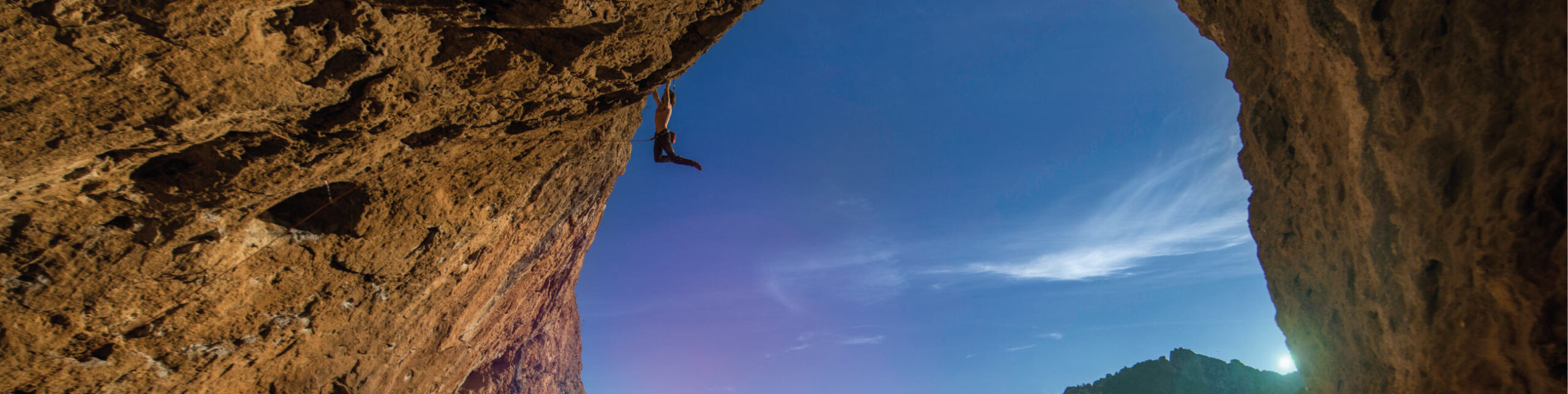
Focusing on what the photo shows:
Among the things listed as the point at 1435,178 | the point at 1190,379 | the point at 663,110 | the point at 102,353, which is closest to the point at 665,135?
the point at 663,110

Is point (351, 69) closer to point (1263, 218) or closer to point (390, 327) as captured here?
point (390, 327)

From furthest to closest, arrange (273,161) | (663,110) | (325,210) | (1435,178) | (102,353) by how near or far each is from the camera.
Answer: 1. (663,110)
2. (325,210)
3. (102,353)
4. (273,161)
5. (1435,178)

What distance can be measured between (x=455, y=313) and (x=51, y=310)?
4.77m

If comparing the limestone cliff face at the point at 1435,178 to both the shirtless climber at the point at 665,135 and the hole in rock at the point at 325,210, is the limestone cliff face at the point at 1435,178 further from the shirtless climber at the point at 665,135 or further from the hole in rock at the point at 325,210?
the hole in rock at the point at 325,210

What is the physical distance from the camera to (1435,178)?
4.12 m

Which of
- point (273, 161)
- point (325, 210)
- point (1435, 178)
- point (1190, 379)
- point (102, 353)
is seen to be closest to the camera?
point (1435, 178)

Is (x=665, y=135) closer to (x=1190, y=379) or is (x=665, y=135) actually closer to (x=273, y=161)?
(x=273, y=161)

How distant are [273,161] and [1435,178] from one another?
973 centimetres

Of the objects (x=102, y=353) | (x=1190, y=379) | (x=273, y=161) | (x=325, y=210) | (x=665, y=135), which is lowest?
(x=1190, y=379)

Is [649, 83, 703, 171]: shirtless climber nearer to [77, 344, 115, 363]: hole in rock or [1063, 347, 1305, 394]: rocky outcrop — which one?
[77, 344, 115, 363]: hole in rock

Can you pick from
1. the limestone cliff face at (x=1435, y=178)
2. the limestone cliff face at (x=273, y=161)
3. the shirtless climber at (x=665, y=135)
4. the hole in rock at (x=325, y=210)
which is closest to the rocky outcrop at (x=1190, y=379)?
the limestone cliff face at (x=1435, y=178)

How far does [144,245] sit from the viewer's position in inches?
177

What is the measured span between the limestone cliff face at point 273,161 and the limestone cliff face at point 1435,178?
5.78 m

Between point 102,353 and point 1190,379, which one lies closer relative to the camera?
point 102,353
